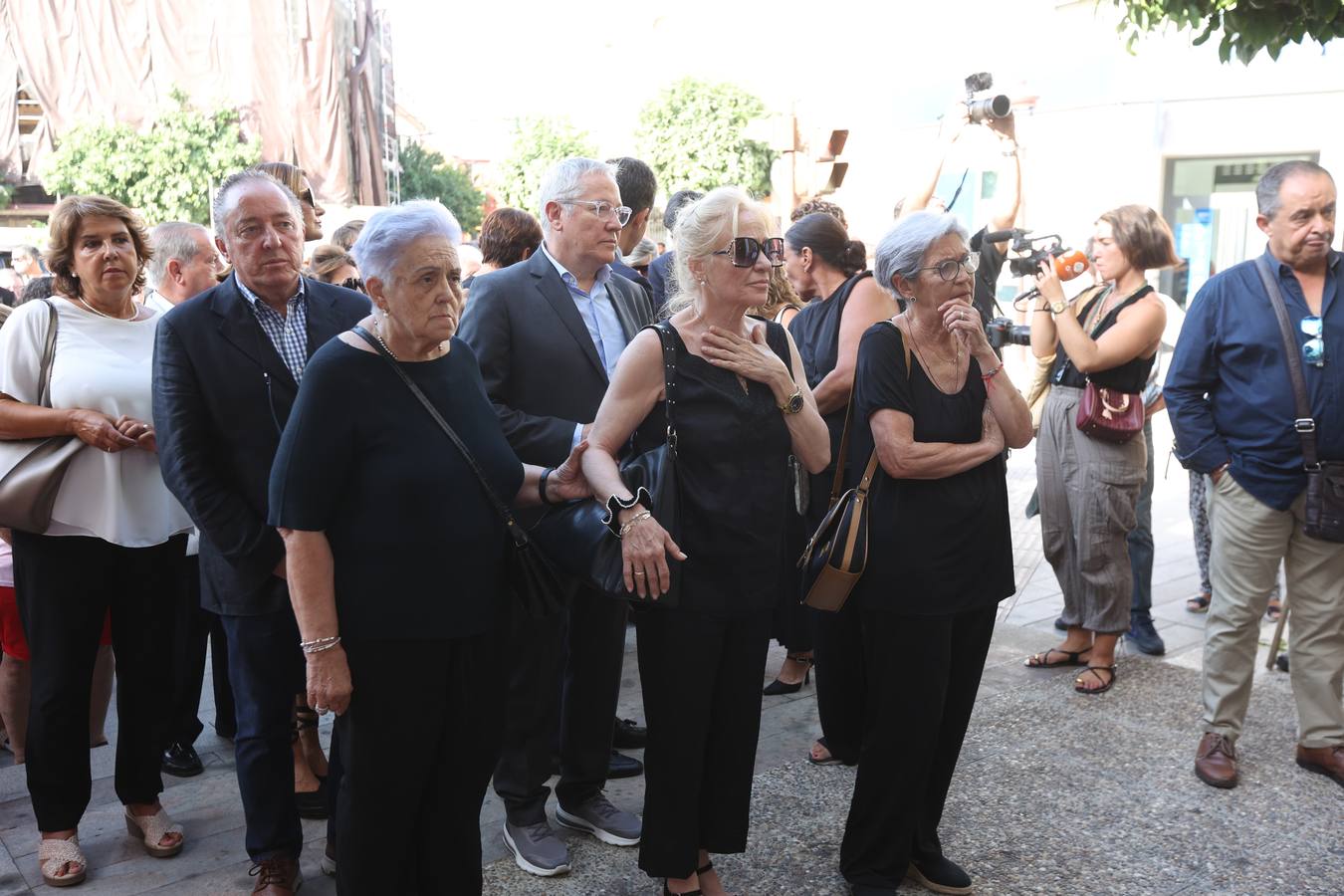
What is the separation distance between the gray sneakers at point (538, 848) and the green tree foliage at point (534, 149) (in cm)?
3801

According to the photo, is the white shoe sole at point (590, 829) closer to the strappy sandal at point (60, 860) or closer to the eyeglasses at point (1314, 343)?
the strappy sandal at point (60, 860)

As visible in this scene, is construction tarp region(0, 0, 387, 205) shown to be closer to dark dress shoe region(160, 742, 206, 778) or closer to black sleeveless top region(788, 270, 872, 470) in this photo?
dark dress shoe region(160, 742, 206, 778)

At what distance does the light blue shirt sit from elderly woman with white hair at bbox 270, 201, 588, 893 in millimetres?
1205

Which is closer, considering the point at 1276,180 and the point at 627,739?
the point at 1276,180

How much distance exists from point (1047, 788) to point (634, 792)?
1.51 metres

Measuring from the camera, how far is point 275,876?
3154mm

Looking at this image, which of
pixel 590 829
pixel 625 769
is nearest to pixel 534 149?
pixel 625 769

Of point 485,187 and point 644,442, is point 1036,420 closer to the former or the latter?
point 644,442

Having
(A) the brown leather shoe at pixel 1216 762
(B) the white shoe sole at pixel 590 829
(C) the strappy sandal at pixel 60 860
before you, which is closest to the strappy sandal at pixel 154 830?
(C) the strappy sandal at pixel 60 860

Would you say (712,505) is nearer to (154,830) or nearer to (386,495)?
(386,495)

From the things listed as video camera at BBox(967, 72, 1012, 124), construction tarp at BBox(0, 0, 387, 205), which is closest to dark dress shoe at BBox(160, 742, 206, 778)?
video camera at BBox(967, 72, 1012, 124)

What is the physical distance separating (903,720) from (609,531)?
107cm

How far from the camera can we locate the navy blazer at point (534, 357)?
11.5 feet

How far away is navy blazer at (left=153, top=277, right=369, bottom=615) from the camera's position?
302 centimetres
